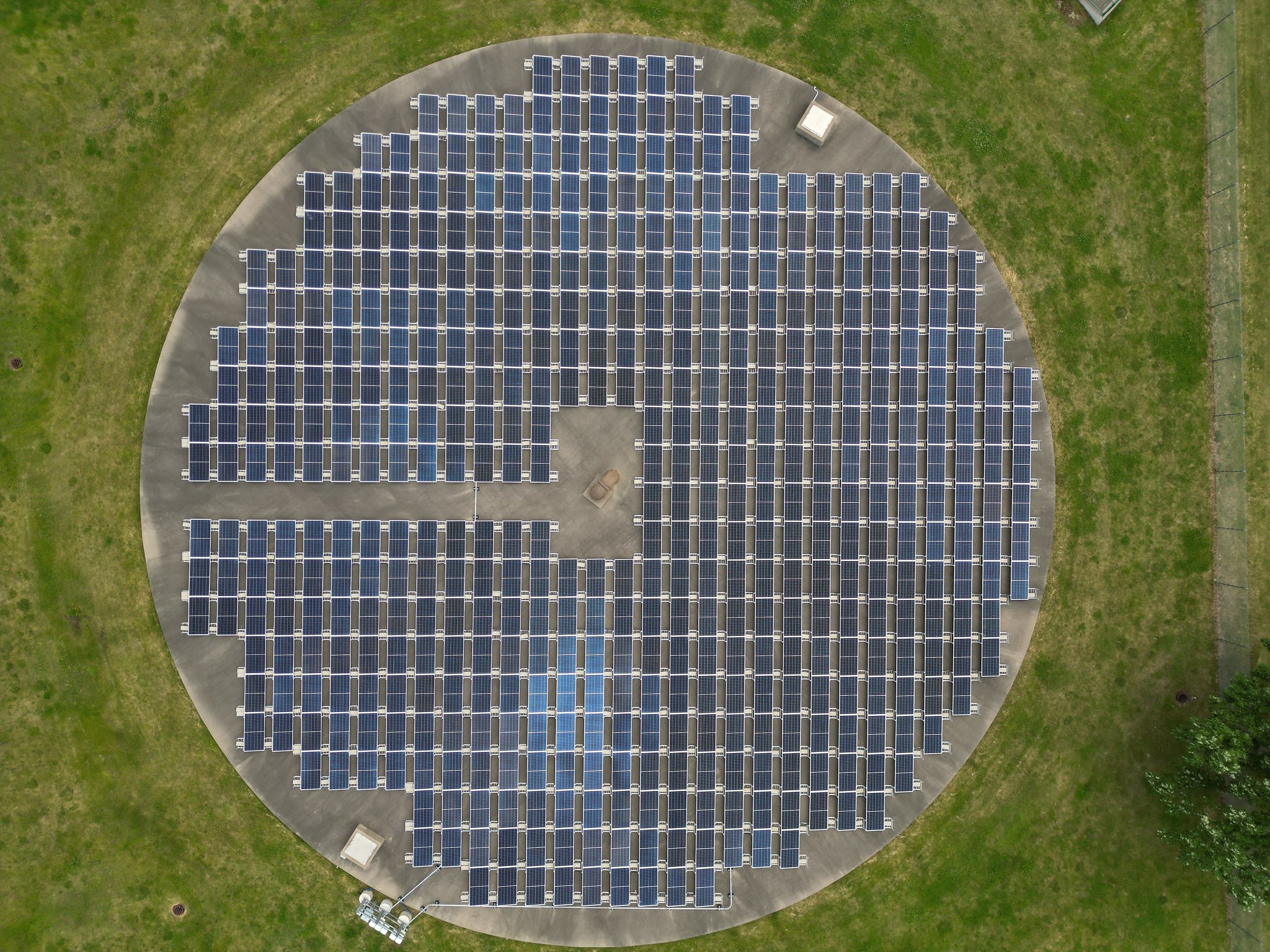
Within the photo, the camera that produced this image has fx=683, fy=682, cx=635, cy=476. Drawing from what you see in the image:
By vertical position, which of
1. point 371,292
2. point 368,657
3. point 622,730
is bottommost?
point 622,730

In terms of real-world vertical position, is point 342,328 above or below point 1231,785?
above

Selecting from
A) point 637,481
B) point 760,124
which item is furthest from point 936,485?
point 760,124

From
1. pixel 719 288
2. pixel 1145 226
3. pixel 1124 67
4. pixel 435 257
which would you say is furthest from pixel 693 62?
pixel 1145 226

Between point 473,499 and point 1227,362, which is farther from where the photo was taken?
point 1227,362

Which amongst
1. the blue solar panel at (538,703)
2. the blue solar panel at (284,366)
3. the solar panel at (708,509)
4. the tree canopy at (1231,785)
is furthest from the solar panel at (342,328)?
the tree canopy at (1231,785)

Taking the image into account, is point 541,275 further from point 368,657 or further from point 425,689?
point 425,689

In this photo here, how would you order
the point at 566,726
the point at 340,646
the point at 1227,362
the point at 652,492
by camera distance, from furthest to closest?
the point at 1227,362
the point at 652,492
the point at 566,726
the point at 340,646

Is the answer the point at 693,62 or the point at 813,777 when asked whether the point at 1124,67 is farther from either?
the point at 813,777

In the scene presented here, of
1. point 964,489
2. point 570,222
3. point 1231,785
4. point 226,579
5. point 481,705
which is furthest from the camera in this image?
point 964,489
